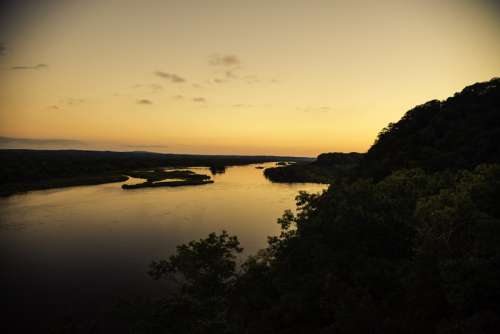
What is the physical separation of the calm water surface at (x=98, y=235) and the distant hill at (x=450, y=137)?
24.3 metres

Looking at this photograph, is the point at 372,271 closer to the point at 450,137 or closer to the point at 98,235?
the point at 450,137

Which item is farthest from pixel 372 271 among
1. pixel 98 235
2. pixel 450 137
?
pixel 98 235

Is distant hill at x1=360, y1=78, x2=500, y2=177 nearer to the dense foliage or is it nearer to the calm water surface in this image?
the dense foliage

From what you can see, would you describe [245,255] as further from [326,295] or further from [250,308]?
[326,295]

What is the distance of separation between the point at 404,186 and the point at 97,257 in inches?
1468

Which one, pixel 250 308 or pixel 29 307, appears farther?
pixel 29 307

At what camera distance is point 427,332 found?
14.4 m

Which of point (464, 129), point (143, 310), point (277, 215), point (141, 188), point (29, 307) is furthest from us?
point (141, 188)

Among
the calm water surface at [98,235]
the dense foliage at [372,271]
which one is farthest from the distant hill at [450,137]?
the calm water surface at [98,235]

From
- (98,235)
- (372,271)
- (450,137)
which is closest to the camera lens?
(372,271)

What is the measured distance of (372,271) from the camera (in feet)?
63.9

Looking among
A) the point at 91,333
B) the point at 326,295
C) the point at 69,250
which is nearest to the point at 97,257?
the point at 69,250

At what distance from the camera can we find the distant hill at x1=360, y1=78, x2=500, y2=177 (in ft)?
121

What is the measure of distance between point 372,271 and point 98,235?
1729 inches
